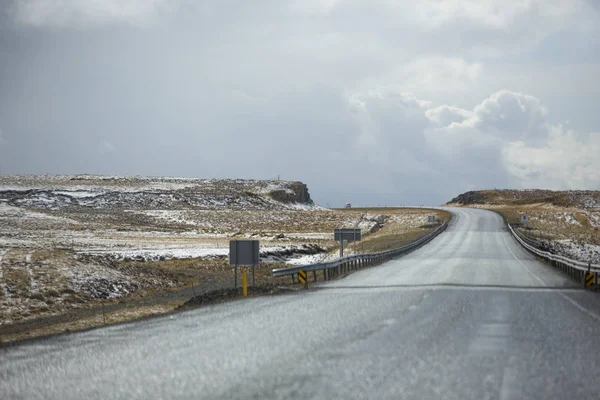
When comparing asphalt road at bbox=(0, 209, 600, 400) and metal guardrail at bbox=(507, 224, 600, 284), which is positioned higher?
asphalt road at bbox=(0, 209, 600, 400)

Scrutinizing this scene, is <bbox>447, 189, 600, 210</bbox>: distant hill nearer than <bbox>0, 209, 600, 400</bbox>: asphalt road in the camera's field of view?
No

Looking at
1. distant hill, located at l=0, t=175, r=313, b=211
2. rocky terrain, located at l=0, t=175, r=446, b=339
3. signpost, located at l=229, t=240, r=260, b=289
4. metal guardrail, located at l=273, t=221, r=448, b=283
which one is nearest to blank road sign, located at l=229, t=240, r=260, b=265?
signpost, located at l=229, t=240, r=260, b=289

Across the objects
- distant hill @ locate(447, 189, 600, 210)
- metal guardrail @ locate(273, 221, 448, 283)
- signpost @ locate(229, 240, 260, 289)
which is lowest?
metal guardrail @ locate(273, 221, 448, 283)

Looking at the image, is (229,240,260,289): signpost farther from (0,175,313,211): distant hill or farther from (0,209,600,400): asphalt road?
(0,175,313,211): distant hill

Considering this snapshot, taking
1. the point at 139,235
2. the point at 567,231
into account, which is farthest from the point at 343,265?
the point at 567,231

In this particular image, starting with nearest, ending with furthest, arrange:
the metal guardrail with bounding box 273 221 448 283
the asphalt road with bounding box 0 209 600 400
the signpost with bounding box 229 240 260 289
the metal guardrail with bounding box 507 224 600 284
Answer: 1. the asphalt road with bounding box 0 209 600 400
2. the signpost with bounding box 229 240 260 289
3. the metal guardrail with bounding box 273 221 448 283
4. the metal guardrail with bounding box 507 224 600 284

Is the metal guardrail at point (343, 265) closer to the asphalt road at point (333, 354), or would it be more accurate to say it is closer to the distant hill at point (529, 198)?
the asphalt road at point (333, 354)

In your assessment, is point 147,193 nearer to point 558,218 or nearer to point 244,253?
point 558,218

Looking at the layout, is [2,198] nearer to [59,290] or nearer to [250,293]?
[59,290]

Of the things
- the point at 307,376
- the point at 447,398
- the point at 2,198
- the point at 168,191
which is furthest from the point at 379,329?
the point at 168,191

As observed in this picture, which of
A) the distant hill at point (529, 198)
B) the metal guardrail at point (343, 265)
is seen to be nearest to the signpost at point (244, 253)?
the metal guardrail at point (343, 265)

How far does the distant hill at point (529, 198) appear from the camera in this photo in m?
131

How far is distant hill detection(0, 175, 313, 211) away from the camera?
107438mm

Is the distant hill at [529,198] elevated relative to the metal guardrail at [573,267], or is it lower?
elevated
